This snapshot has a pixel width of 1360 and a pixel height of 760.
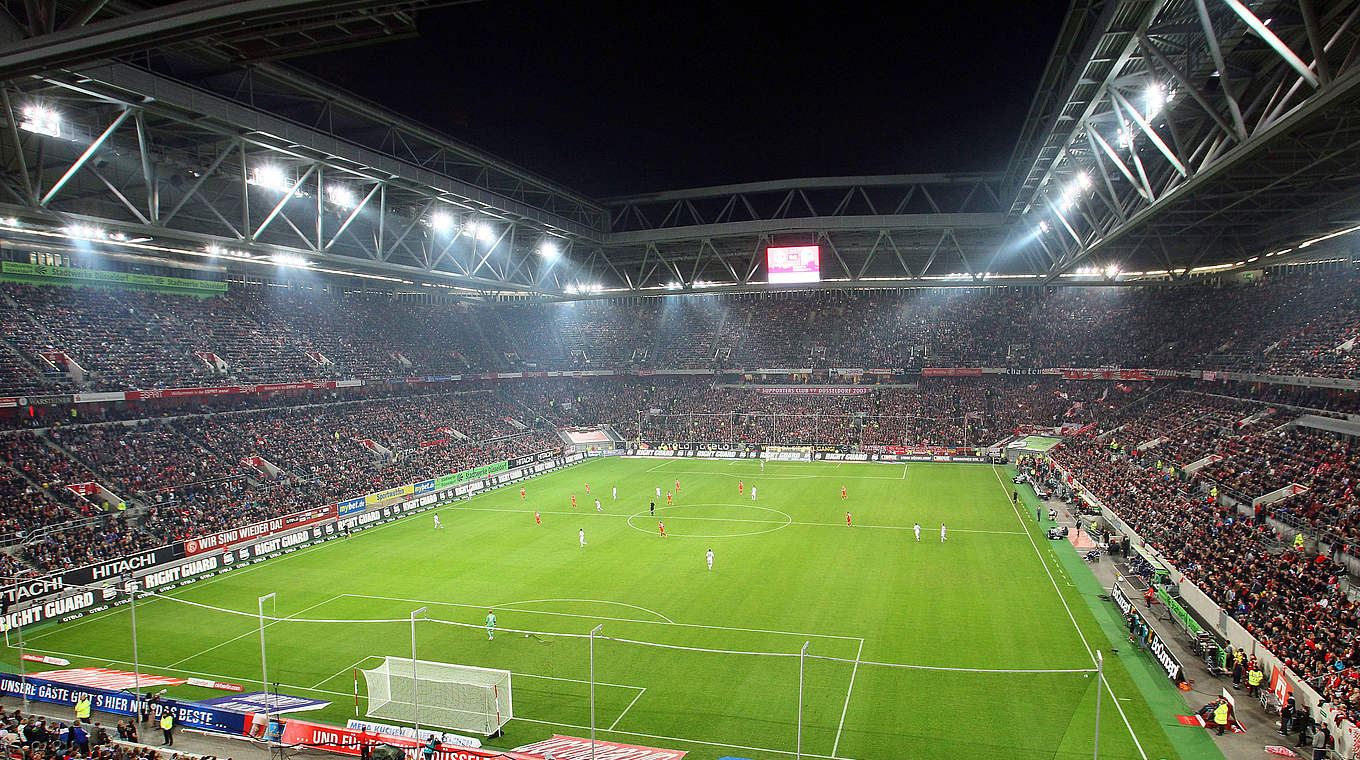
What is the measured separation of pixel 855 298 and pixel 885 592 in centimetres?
5334

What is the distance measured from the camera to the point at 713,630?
23484mm

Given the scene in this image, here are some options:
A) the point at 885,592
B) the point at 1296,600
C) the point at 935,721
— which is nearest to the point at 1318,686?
the point at 1296,600

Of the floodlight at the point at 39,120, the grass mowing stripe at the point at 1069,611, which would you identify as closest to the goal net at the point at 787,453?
the grass mowing stripe at the point at 1069,611

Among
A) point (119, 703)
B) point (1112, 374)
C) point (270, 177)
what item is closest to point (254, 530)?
point (270, 177)

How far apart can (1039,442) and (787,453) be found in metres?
19.4

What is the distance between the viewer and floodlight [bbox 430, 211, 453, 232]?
39312 mm

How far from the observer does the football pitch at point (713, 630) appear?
17.4 meters

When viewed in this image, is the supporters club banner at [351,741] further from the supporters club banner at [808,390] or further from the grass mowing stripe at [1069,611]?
the supporters club banner at [808,390]

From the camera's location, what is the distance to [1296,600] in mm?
19469

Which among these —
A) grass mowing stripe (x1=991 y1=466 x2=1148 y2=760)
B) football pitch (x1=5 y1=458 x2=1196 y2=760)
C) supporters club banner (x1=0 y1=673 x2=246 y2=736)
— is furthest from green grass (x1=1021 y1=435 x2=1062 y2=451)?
supporters club banner (x1=0 y1=673 x2=246 y2=736)

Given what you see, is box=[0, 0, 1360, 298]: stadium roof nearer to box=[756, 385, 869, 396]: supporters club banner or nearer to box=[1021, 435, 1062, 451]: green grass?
box=[1021, 435, 1062, 451]: green grass

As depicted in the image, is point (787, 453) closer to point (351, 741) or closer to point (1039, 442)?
point (1039, 442)

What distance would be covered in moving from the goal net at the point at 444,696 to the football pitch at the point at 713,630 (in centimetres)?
77

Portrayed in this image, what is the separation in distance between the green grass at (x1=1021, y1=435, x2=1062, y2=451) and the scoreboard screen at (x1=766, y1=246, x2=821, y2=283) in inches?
923
